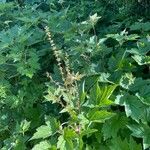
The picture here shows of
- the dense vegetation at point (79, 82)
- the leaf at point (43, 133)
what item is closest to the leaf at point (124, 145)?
the dense vegetation at point (79, 82)

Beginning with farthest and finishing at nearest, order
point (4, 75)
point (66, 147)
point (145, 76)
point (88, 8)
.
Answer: point (88, 8) → point (4, 75) → point (145, 76) → point (66, 147)

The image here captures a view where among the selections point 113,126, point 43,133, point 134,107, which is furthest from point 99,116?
point 43,133

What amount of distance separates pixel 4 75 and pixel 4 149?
1001mm

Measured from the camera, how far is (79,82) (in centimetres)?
377

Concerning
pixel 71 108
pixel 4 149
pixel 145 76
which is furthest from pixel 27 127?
pixel 145 76

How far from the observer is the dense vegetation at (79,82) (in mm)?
3295

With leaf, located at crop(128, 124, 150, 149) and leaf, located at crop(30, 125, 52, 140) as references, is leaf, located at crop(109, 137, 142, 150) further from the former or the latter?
leaf, located at crop(30, 125, 52, 140)

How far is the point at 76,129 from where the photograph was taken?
3.29m

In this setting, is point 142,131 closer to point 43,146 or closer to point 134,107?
point 134,107

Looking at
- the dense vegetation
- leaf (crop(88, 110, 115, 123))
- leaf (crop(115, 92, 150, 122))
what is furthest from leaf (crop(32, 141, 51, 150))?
leaf (crop(115, 92, 150, 122))

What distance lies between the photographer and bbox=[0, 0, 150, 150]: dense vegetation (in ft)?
10.8

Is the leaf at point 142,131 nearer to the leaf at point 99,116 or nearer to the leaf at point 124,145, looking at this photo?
the leaf at point 124,145

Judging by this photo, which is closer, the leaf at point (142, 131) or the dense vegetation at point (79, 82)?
the leaf at point (142, 131)

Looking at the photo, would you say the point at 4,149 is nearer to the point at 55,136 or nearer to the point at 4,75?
the point at 55,136
